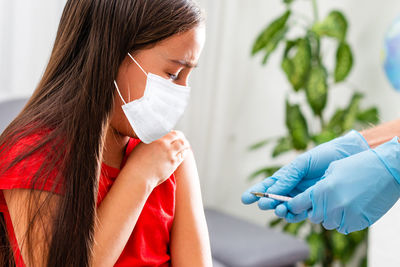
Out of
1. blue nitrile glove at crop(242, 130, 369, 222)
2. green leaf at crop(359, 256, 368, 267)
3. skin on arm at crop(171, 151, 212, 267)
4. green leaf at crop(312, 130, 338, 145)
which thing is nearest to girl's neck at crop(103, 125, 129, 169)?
skin on arm at crop(171, 151, 212, 267)

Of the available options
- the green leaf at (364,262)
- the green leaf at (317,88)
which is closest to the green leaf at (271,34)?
the green leaf at (317,88)

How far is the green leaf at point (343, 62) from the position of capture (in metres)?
2.32

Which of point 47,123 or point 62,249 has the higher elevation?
point 47,123

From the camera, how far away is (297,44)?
2.36m

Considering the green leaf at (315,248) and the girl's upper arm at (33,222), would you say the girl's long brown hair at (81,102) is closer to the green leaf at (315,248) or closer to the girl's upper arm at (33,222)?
the girl's upper arm at (33,222)

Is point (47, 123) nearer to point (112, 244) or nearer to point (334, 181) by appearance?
point (112, 244)

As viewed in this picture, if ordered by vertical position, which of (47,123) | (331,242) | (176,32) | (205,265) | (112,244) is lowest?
(331,242)

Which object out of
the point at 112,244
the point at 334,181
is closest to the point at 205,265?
the point at 112,244

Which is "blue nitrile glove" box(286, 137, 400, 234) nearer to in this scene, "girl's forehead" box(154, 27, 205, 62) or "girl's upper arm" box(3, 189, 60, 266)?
"girl's forehead" box(154, 27, 205, 62)

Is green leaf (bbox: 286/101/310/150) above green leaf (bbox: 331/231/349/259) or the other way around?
above

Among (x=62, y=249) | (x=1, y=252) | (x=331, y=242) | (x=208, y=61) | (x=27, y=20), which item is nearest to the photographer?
(x=62, y=249)

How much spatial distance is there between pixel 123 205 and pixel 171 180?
0.60 ft

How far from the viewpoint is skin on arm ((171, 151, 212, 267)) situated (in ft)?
3.66

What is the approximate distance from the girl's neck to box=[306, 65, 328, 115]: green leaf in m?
1.41
